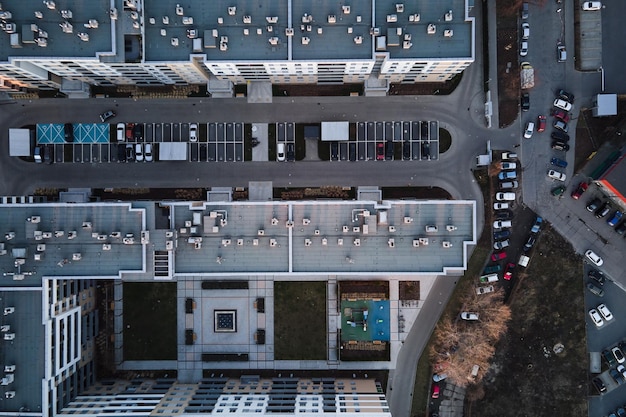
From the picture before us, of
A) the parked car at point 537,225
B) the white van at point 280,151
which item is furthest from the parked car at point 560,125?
the white van at point 280,151

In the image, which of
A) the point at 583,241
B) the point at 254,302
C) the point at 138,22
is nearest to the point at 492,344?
the point at 583,241

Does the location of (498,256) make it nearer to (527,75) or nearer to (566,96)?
(566,96)

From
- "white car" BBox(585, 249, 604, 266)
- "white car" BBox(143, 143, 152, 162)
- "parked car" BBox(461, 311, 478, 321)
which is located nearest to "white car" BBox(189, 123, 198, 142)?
"white car" BBox(143, 143, 152, 162)

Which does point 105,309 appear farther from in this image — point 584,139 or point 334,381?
point 584,139

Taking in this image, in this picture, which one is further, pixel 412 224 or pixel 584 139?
pixel 584 139

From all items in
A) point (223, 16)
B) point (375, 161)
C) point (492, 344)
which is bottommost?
point (492, 344)

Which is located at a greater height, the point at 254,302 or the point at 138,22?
the point at 138,22
